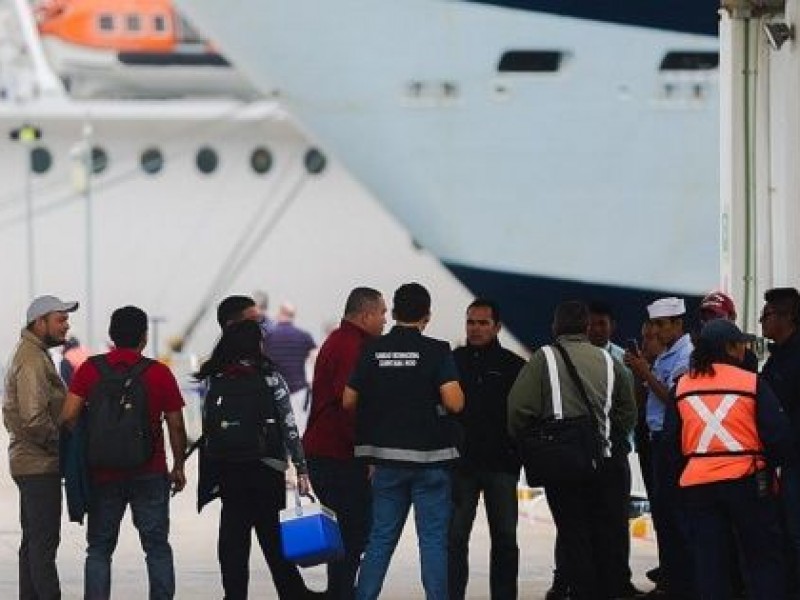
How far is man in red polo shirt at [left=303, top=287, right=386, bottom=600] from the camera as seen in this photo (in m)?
11.3

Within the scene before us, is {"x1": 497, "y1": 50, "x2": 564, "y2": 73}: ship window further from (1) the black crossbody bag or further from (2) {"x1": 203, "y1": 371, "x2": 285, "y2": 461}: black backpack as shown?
(2) {"x1": 203, "y1": 371, "x2": 285, "y2": 461}: black backpack

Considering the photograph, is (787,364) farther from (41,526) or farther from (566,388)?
(41,526)

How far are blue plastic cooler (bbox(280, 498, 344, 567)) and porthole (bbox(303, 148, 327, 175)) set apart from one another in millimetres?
29593

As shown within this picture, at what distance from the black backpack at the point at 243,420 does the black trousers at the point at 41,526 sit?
28.2 inches

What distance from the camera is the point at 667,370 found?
11.8 metres

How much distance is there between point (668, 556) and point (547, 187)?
523 inches

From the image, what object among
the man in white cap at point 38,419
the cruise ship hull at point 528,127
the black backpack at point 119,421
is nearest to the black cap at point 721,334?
the black backpack at point 119,421

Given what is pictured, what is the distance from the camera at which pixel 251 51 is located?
2558 cm

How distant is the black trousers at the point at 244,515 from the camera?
11.0 metres

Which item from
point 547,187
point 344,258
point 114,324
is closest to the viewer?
point 114,324

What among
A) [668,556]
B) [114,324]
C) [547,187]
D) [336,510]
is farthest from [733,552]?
[547,187]

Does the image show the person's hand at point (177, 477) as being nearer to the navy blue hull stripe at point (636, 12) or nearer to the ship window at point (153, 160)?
the navy blue hull stripe at point (636, 12)

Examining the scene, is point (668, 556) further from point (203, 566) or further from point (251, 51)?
point (251, 51)

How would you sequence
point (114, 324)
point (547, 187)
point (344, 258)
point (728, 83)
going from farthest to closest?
point (344, 258) < point (547, 187) < point (728, 83) < point (114, 324)
